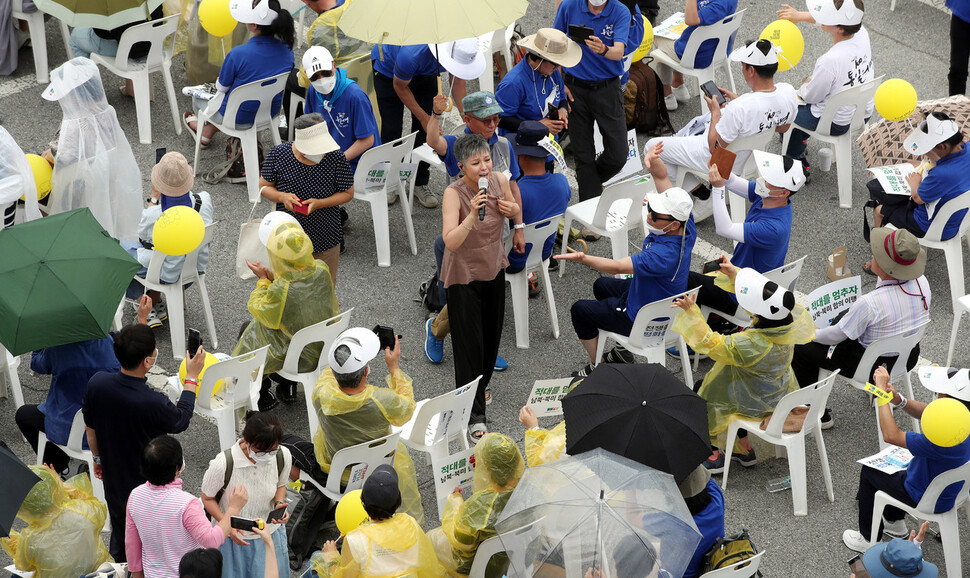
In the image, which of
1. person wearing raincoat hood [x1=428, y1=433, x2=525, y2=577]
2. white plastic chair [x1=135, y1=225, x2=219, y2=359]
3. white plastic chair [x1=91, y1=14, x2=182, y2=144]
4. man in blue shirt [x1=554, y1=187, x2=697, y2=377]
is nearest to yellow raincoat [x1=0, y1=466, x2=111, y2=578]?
person wearing raincoat hood [x1=428, y1=433, x2=525, y2=577]

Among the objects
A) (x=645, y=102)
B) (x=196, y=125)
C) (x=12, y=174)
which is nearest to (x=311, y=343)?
(x=12, y=174)

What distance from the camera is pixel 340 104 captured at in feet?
25.4

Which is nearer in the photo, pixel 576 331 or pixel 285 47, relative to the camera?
pixel 576 331

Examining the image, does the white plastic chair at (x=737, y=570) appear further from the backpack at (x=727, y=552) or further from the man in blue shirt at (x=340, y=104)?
the man in blue shirt at (x=340, y=104)

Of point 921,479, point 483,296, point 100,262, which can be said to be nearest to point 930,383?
point 921,479

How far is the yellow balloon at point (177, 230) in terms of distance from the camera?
6469 mm

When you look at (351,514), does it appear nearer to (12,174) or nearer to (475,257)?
(475,257)

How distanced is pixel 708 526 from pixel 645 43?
5.22 metres

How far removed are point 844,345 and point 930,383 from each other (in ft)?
→ 2.94

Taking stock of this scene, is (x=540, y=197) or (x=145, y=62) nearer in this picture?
(x=540, y=197)

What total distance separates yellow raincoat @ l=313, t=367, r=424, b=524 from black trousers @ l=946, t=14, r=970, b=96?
20.8ft

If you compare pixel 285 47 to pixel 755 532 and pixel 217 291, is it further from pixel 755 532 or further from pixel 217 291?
pixel 755 532

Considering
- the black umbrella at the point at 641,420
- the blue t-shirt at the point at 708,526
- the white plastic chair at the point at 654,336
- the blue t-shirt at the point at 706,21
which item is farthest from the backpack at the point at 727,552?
the blue t-shirt at the point at 706,21

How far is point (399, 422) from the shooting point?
5891 mm
